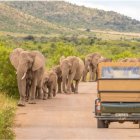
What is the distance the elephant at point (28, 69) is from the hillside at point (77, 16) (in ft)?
388

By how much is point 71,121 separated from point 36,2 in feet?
458

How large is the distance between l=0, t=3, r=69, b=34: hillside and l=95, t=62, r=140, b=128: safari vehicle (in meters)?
94.7

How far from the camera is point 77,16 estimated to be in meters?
164

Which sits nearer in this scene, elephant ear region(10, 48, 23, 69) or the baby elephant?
elephant ear region(10, 48, 23, 69)

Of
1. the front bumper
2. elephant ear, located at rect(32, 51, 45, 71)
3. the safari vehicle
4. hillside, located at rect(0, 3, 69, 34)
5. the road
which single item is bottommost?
the road

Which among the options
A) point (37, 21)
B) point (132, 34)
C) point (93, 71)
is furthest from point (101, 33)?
point (93, 71)

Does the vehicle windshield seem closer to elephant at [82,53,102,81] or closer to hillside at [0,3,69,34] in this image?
elephant at [82,53,102,81]

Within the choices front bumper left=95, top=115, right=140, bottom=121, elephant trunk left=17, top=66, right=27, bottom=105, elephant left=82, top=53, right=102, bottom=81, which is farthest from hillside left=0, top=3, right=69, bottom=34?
front bumper left=95, top=115, right=140, bottom=121

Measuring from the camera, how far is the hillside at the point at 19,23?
12085 cm

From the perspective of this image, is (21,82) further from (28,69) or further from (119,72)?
(119,72)

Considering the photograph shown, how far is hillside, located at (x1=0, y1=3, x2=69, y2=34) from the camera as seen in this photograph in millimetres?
120850

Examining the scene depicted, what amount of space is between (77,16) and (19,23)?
132 ft

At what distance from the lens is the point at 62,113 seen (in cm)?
2781

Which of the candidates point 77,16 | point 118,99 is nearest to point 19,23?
point 77,16
